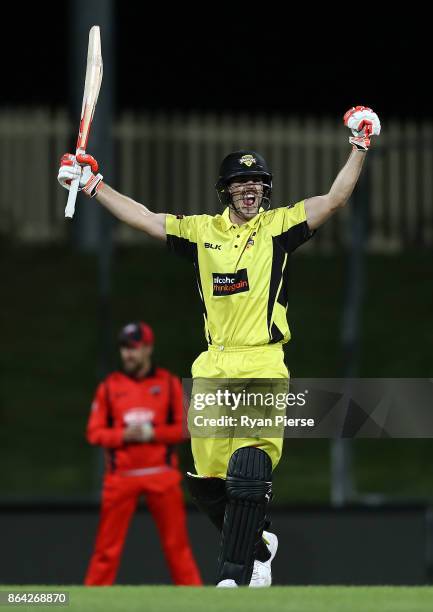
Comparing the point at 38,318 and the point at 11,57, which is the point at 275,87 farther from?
the point at 38,318

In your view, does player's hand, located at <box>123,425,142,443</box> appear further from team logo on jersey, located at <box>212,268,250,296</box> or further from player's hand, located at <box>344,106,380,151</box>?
player's hand, located at <box>344,106,380,151</box>

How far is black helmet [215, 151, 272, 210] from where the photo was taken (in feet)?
28.1

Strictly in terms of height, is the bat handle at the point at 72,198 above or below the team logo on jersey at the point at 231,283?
above

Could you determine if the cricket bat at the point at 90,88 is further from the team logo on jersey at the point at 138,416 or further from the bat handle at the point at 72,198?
the team logo on jersey at the point at 138,416

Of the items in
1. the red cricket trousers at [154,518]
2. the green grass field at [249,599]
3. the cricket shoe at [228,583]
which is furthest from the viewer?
the red cricket trousers at [154,518]

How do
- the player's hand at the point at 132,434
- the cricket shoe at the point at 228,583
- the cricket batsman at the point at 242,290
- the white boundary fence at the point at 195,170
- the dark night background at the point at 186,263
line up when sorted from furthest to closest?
the white boundary fence at the point at 195,170 < the dark night background at the point at 186,263 < the player's hand at the point at 132,434 < the cricket batsman at the point at 242,290 < the cricket shoe at the point at 228,583

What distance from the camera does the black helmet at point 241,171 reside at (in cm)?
857

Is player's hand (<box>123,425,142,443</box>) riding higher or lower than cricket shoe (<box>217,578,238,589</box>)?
higher

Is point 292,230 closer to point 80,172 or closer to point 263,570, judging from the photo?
point 80,172

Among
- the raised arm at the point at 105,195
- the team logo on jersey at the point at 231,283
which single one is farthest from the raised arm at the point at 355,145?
the raised arm at the point at 105,195

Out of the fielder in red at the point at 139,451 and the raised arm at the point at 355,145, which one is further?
the fielder in red at the point at 139,451

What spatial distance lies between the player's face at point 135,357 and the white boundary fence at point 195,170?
7.37m

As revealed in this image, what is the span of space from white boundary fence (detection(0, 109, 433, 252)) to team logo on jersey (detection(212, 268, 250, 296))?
421 inches

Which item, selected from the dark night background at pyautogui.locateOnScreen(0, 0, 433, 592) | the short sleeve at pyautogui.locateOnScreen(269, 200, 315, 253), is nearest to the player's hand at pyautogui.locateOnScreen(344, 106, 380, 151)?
the short sleeve at pyautogui.locateOnScreen(269, 200, 315, 253)
